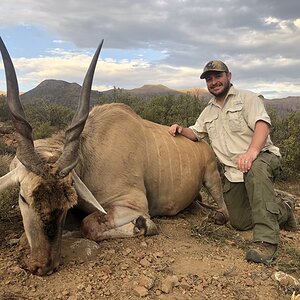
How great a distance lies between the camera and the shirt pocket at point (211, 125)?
5.04m

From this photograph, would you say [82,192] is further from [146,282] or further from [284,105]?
[284,105]

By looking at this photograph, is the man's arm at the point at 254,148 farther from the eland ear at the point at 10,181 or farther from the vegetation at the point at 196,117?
the vegetation at the point at 196,117

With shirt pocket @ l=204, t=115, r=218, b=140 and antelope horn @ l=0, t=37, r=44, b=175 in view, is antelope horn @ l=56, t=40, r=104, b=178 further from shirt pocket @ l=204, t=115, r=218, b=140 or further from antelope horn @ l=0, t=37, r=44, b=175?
shirt pocket @ l=204, t=115, r=218, b=140

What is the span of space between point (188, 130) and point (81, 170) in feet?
5.93

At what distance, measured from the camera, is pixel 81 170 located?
4.27 metres

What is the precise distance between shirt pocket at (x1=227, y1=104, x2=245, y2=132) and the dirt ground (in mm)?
1124

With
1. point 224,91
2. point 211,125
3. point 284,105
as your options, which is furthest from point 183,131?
point 284,105

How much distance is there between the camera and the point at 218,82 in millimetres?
4844

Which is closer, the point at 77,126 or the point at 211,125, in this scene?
the point at 77,126

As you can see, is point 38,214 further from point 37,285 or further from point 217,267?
point 217,267

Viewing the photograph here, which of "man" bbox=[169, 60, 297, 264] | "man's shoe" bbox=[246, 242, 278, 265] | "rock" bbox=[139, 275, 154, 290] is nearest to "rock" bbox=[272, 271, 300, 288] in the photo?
"man's shoe" bbox=[246, 242, 278, 265]

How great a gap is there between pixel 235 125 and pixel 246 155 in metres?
0.56

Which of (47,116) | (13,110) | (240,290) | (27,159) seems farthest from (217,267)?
(47,116)

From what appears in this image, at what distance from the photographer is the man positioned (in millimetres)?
4172
